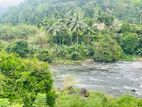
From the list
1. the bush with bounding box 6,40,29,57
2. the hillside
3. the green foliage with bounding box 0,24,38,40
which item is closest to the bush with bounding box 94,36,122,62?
the bush with bounding box 6,40,29,57

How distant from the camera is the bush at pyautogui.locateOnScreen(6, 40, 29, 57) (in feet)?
226

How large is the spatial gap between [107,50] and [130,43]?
7.56 metres

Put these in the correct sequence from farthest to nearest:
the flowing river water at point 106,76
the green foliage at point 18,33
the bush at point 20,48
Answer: the green foliage at point 18,33 → the bush at point 20,48 → the flowing river water at point 106,76

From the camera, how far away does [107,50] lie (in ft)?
230

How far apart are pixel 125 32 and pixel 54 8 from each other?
193 feet

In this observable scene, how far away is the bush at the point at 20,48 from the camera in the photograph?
6888 cm

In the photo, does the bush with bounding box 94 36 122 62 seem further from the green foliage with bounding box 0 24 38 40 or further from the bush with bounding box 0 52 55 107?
the bush with bounding box 0 52 55 107

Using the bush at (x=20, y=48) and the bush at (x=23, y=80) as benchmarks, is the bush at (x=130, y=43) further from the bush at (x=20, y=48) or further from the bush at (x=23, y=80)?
the bush at (x=23, y=80)

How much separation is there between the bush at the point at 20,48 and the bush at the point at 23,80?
41.3 m

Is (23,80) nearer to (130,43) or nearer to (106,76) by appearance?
(106,76)

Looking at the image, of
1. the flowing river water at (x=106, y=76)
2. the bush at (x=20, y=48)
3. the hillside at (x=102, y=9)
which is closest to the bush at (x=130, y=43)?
the flowing river water at (x=106, y=76)

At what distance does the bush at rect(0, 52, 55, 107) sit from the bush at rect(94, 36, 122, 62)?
4207 cm

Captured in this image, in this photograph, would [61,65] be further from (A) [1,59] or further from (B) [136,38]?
(A) [1,59]

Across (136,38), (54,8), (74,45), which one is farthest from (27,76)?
(54,8)
